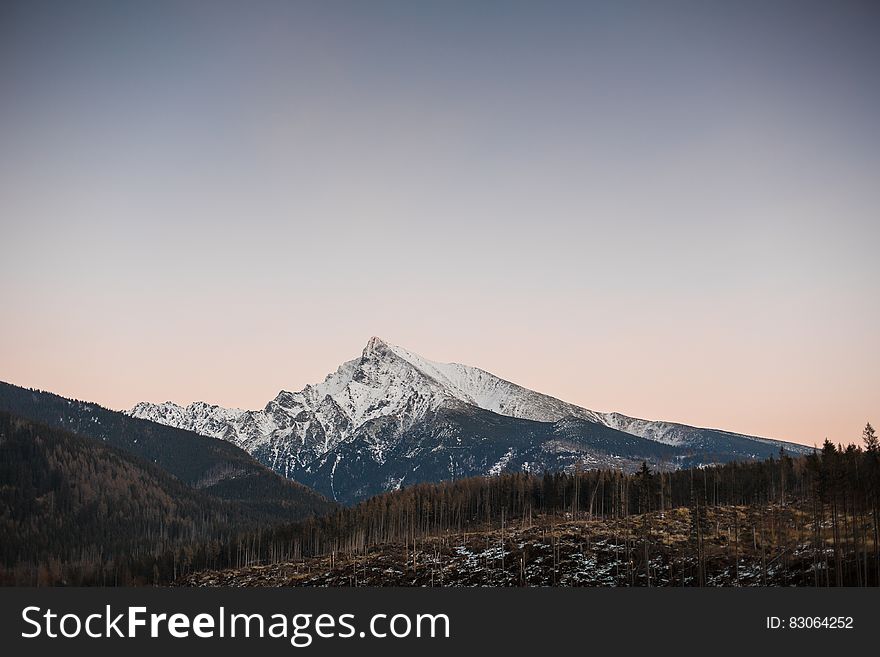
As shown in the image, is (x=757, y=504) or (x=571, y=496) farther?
(x=571, y=496)

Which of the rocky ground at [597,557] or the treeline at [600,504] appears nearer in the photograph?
the rocky ground at [597,557]

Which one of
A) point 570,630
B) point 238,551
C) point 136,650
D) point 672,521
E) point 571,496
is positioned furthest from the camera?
point 238,551

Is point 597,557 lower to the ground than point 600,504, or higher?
lower

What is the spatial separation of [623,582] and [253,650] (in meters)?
60.0

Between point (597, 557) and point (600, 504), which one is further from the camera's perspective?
point (600, 504)

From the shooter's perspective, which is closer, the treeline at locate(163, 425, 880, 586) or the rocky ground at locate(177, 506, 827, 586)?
the rocky ground at locate(177, 506, 827, 586)

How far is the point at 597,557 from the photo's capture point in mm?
111125

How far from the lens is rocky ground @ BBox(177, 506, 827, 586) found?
9269cm

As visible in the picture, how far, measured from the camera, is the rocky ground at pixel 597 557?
92688mm

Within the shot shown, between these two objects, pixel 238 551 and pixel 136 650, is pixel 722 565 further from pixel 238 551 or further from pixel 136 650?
pixel 238 551

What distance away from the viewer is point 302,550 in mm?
194250

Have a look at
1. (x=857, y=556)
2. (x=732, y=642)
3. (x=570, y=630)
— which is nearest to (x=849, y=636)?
(x=732, y=642)

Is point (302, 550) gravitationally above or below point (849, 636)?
below
